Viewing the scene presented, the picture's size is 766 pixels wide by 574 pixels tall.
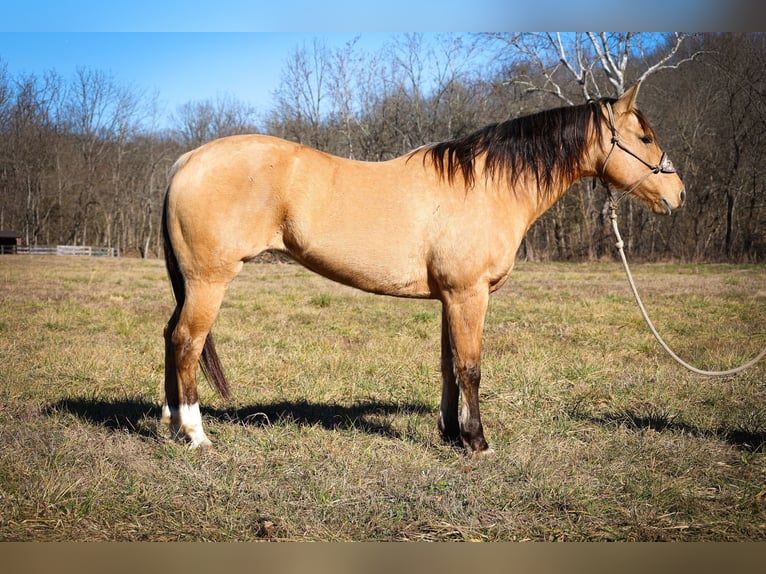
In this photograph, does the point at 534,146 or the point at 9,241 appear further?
the point at 9,241

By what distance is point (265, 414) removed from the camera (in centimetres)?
412

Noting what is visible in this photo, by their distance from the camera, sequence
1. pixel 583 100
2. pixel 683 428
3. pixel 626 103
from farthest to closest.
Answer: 1. pixel 583 100
2. pixel 683 428
3. pixel 626 103

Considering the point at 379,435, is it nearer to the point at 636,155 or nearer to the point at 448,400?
the point at 448,400

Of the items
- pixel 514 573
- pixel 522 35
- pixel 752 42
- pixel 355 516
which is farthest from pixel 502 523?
pixel 522 35

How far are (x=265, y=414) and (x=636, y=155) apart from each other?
326 cm

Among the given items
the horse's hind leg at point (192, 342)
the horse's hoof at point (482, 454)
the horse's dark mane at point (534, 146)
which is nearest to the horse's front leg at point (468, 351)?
the horse's hoof at point (482, 454)

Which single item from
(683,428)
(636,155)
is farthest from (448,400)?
(636,155)

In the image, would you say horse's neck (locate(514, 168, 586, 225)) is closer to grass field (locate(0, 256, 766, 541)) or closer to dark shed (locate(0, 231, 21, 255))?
grass field (locate(0, 256, 766, 541))

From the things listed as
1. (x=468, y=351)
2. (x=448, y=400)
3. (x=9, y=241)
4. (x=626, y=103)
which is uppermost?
(x=626, y=103)

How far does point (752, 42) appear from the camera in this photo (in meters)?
11.9

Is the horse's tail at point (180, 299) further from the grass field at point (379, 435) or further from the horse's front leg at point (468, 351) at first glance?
the horse's front leg at point (468, 351)

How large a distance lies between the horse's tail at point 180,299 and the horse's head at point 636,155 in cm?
299

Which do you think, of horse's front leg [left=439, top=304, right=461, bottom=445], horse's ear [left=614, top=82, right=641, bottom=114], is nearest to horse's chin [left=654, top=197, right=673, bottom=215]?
horse's ear [left=614, top=82, right=641, bottom=114]

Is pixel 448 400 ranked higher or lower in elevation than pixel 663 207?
lower
